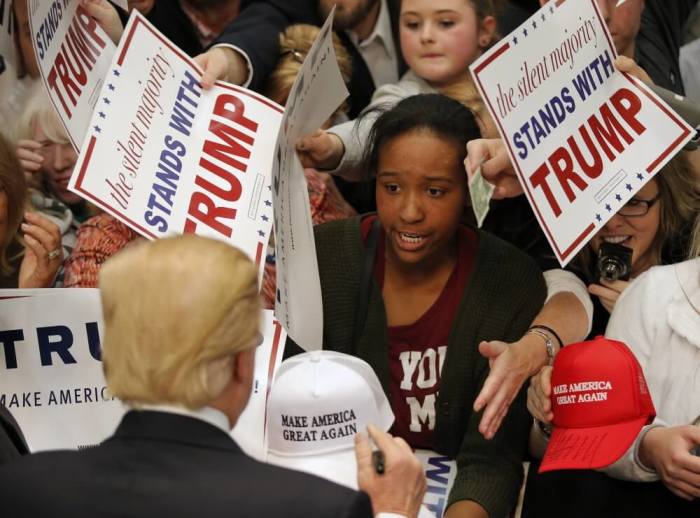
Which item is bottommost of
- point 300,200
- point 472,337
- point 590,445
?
point 590,445

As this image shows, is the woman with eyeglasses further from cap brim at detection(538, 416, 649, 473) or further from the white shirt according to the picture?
the white shirt

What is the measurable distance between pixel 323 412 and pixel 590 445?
0.51m

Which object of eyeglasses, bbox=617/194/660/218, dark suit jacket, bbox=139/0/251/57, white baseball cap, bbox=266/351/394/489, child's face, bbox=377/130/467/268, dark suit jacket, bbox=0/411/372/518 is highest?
dark suit jacket, bbox=139/0/251/57

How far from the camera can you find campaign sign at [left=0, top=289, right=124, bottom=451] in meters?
2.62

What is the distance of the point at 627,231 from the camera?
290 cm

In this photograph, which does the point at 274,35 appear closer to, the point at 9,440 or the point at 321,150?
the point at 321,150

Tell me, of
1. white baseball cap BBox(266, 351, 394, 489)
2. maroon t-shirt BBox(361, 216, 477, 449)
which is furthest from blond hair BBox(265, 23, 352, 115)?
white baseball cap BBox(266, 351, 394, 489)

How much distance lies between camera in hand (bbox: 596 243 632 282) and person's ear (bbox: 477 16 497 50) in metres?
0.77

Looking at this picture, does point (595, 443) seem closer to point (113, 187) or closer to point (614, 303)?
point (614, 303)

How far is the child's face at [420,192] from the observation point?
9.05ft

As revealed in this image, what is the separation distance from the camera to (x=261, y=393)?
8.34 feet

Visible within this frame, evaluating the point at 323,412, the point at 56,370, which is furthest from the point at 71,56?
the point at 323,412

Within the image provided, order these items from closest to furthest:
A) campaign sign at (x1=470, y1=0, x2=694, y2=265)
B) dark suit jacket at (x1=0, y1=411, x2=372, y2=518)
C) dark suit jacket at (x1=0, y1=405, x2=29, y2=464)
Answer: dark suit jacket at (x1=0, y1=411, x2=372, y2=518)
dark suit jacket at (x1=0, y1=405, x2=29, y2=464)
campaign sign at (x1=470, y1=0, x2=694, y2=265)

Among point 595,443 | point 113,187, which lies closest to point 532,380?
point 595,443
